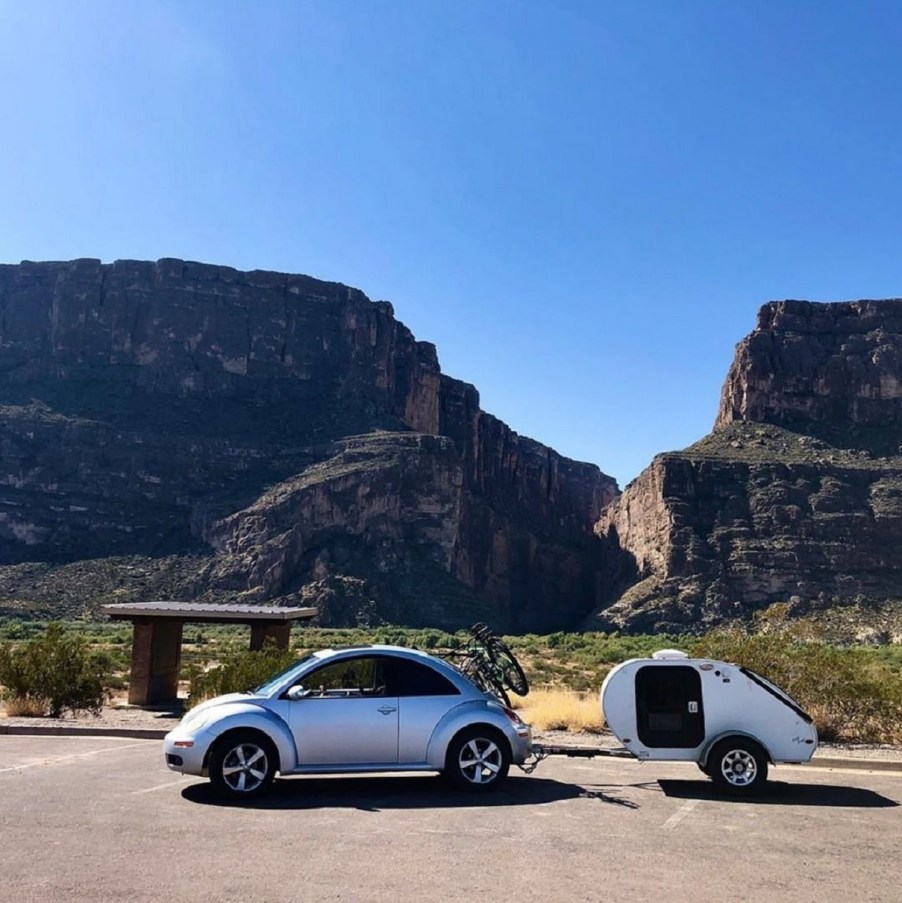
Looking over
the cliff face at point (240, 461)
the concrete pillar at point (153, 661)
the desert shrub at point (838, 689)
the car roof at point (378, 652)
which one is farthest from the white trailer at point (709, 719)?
the cliff face at point (240, 461)

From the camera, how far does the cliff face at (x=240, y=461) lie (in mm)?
85438

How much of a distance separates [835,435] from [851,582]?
973 inches

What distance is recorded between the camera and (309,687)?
30.5ft

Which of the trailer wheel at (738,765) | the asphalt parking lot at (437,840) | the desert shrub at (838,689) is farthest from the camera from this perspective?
the desert shrub at (838,689)

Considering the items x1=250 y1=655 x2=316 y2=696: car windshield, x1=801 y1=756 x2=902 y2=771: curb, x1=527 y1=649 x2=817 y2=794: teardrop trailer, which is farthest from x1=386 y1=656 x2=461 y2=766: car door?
x1=801 y1=756 x2=902 y2=771: curb

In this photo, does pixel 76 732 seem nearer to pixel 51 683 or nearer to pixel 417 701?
pixel 51 683

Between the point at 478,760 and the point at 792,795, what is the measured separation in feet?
11.2

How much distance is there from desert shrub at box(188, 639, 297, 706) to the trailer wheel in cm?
730

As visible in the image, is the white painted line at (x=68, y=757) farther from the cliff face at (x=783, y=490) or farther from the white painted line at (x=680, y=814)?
the cliff face at (x=783, y=490)

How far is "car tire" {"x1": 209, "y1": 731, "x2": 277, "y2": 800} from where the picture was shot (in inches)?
338

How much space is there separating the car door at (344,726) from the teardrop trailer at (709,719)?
1.88 metres

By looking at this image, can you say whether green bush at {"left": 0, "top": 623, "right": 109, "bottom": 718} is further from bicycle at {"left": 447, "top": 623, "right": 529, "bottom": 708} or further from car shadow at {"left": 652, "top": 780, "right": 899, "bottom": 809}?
car shadow at {"left": 652, "top": 780, "right": 899, "bottom": 809}

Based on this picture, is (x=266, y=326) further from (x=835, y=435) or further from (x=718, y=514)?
(x=835, y=435)

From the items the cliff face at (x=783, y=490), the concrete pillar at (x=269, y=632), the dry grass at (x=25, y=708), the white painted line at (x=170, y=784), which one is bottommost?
the white painted line at (x=170, y=784)
